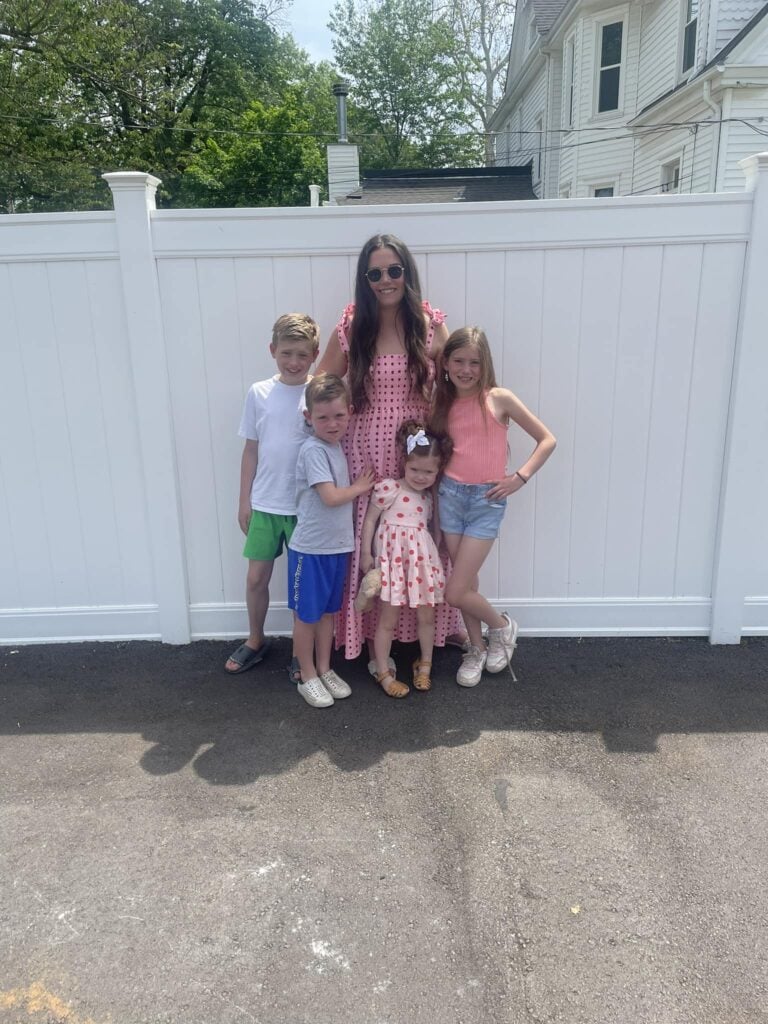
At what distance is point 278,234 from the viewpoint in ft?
10.1

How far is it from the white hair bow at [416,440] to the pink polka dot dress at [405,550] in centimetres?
19

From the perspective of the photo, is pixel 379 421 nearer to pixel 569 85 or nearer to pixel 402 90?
pixel 569 85

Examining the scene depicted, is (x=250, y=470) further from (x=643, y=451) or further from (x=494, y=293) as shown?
(x=643, y=451)

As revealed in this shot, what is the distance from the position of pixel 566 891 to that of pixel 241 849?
3.12ft

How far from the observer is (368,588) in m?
2.83

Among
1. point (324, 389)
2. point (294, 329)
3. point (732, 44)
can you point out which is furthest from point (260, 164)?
point (324, 389)

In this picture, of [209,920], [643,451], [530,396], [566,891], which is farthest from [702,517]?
[209,920]

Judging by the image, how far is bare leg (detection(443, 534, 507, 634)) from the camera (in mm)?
2910

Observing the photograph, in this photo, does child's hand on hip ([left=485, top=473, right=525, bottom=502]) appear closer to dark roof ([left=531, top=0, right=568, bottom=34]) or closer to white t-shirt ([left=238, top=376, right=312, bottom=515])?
white t-shirt ([left=238, top=376, right=312, bottom=515])

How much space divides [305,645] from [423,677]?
1.73 feet

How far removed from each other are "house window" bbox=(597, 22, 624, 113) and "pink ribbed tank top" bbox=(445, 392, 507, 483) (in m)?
13.8

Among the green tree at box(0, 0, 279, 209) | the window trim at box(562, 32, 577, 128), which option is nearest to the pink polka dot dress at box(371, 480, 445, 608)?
the window trim at box(562, 32, 577, 128)

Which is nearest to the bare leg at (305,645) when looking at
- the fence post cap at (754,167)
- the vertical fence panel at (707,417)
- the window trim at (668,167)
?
the vertical fence panel at (707,417)

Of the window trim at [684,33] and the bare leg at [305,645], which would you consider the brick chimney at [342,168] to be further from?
the bare leg at [305,645]
